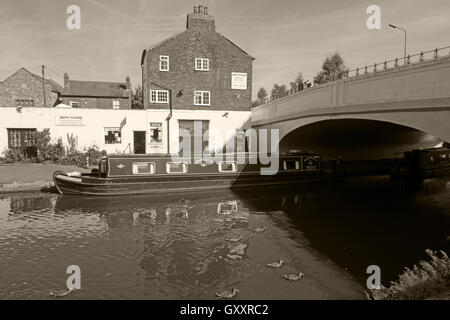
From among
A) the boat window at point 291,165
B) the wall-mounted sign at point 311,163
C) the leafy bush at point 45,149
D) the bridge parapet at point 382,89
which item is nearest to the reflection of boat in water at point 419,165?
the wall-mounted sign at point 311,163

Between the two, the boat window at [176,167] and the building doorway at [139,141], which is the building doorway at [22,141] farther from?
the boat window at [176,167]

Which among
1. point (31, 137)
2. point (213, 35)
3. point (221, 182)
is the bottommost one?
point (221, 182)

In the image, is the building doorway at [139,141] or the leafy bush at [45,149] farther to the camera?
the building doorway at [139,141]

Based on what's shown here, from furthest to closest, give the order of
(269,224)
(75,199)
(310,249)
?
(75,199) → (269,224) → (310,249)

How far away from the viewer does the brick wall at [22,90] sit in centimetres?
3969

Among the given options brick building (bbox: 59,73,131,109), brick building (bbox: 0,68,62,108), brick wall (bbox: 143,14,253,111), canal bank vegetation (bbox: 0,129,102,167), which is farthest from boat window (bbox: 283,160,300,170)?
brick building (bbox: 0,68,62,108)

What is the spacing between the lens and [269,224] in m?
13.4

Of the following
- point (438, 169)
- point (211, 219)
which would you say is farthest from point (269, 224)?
point (438, 169)

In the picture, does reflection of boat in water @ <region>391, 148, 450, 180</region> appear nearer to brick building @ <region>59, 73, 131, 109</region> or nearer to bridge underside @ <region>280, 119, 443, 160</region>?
bridge underside @ <region>280, 119, 443, 160</region>

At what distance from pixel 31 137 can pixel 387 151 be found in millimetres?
30930

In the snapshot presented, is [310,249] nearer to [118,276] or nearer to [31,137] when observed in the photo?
[118,276]

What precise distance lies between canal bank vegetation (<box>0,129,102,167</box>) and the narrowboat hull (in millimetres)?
7382

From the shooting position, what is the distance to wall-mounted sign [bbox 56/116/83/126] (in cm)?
2656

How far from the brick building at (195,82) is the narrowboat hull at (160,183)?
11156mm
